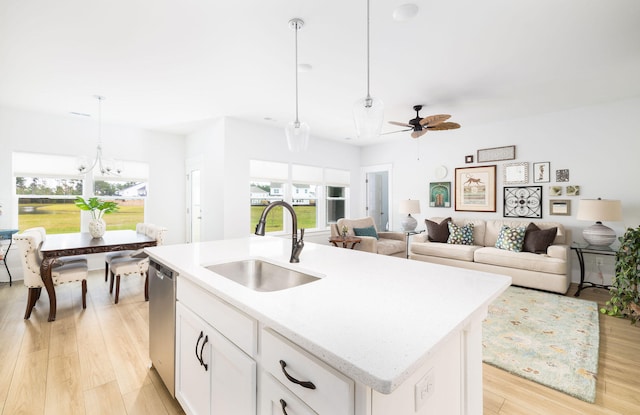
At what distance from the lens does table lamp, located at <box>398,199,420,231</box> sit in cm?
571

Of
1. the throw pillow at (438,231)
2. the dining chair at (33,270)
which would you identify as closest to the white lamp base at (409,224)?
the throw pillow at (438,231)

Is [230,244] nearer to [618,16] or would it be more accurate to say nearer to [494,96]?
[618,16]

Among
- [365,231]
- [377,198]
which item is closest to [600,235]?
[365,231]

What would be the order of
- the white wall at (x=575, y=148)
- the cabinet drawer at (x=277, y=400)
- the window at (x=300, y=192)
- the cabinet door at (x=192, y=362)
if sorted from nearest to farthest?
the cabinet drawer at (x=277, y=400), the cabinet door at (x=192, y=362), the white wall at (x=575, y=148), the window at (x=300, y=192)

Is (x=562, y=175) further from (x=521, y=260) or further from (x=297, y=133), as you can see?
(x=297, y=133)

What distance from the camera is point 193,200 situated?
5828 mm

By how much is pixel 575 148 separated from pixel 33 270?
7069 mm

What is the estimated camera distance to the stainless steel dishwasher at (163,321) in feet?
5.73

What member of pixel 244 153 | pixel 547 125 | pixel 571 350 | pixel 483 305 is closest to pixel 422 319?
pixel 483 305

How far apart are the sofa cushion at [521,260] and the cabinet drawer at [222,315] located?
14.1 ft

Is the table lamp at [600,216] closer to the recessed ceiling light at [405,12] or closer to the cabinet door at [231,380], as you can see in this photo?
the recessed ceiling light at [405,12]

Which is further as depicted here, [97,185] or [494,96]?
[97,185]

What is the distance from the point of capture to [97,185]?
5.20 m

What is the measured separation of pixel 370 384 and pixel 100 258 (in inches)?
236
